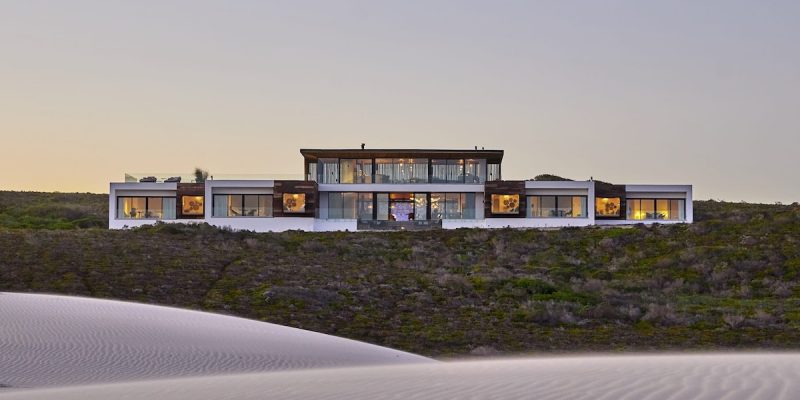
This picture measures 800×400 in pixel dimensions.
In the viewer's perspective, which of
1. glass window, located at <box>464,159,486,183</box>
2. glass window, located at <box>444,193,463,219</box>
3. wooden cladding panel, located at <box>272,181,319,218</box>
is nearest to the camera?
wooden cladding panel, located at <box>272,181,319,218</box>

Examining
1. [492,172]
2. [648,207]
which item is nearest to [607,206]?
[648,207]

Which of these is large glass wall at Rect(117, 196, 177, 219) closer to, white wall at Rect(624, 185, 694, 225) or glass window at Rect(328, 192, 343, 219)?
glass window at Rect(328, 192, 343, 219)

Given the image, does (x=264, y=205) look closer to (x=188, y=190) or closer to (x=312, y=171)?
(x=312, y=171)

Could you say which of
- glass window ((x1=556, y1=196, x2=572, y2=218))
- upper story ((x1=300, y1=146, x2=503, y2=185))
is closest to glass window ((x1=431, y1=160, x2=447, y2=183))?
upper story ((x1=300, y1=146, x2=503, y2=185))

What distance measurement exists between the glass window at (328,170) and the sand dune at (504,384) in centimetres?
5685

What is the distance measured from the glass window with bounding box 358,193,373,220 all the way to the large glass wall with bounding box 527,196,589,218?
496 inches

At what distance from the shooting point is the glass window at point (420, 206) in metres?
66.9

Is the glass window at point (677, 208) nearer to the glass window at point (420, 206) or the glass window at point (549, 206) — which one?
the glass window at point (549, 206)

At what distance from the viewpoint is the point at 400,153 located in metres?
67.6

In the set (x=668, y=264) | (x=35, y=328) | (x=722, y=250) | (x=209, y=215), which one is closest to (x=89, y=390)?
(x=35, y=328)

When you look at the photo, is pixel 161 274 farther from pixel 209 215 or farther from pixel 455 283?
pixel 209 215

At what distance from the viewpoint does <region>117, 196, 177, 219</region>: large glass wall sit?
218ft

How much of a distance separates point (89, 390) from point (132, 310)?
8994mm

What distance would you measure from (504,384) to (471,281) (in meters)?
20.7
